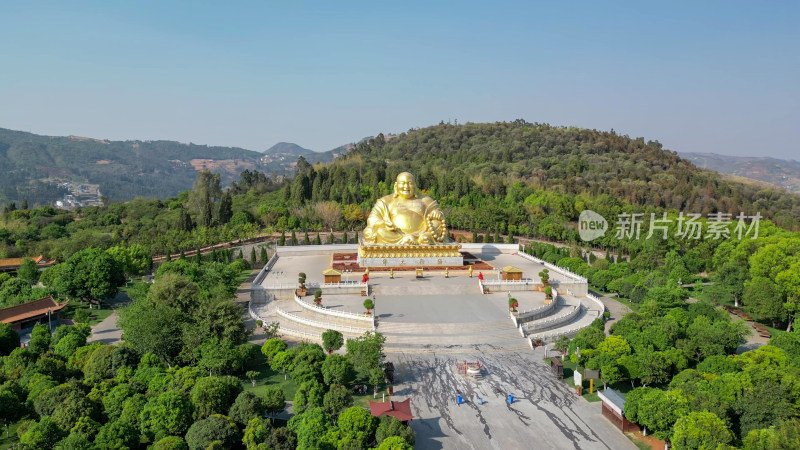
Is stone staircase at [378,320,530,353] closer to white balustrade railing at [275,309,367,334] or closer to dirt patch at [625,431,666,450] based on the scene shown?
white balustrade railing at [275,309,367,334]

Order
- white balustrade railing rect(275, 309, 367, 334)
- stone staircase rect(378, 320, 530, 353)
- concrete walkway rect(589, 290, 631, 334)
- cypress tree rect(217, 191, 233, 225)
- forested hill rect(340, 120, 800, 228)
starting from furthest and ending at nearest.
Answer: forested hill rect(340, 120, 800, 228), cypress tree rect(217, 191, 233, 225), concrete walkway rect(589, 290, 631, 334), white balustrade railing rect(275, 309, 367, 334), stone staircase rect(378, 320, 530, 353)

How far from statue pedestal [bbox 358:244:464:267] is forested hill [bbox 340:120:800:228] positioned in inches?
792

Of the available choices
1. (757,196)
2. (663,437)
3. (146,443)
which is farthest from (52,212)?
(757,196)

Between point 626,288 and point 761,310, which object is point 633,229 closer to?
point 626,288

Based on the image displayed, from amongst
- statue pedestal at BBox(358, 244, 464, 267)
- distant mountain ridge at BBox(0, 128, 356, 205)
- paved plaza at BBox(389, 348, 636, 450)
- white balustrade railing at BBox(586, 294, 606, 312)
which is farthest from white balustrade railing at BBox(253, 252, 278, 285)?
distant mountain ridge at BBox(0, 128, 356, 205)

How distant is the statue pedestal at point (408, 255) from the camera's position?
2761 centimetres

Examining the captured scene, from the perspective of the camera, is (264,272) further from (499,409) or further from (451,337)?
(499,409)

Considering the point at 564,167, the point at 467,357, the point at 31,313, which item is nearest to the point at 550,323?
the point at 467,357

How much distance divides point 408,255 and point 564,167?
1660 inches

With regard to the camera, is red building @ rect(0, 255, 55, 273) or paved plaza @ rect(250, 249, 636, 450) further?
red building @ rect(0, 255, 55, 273)

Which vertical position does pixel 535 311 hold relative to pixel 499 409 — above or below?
above

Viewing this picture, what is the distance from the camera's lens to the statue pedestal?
27.6m

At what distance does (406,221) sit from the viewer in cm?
A: 2848

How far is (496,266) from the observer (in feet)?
97.9
